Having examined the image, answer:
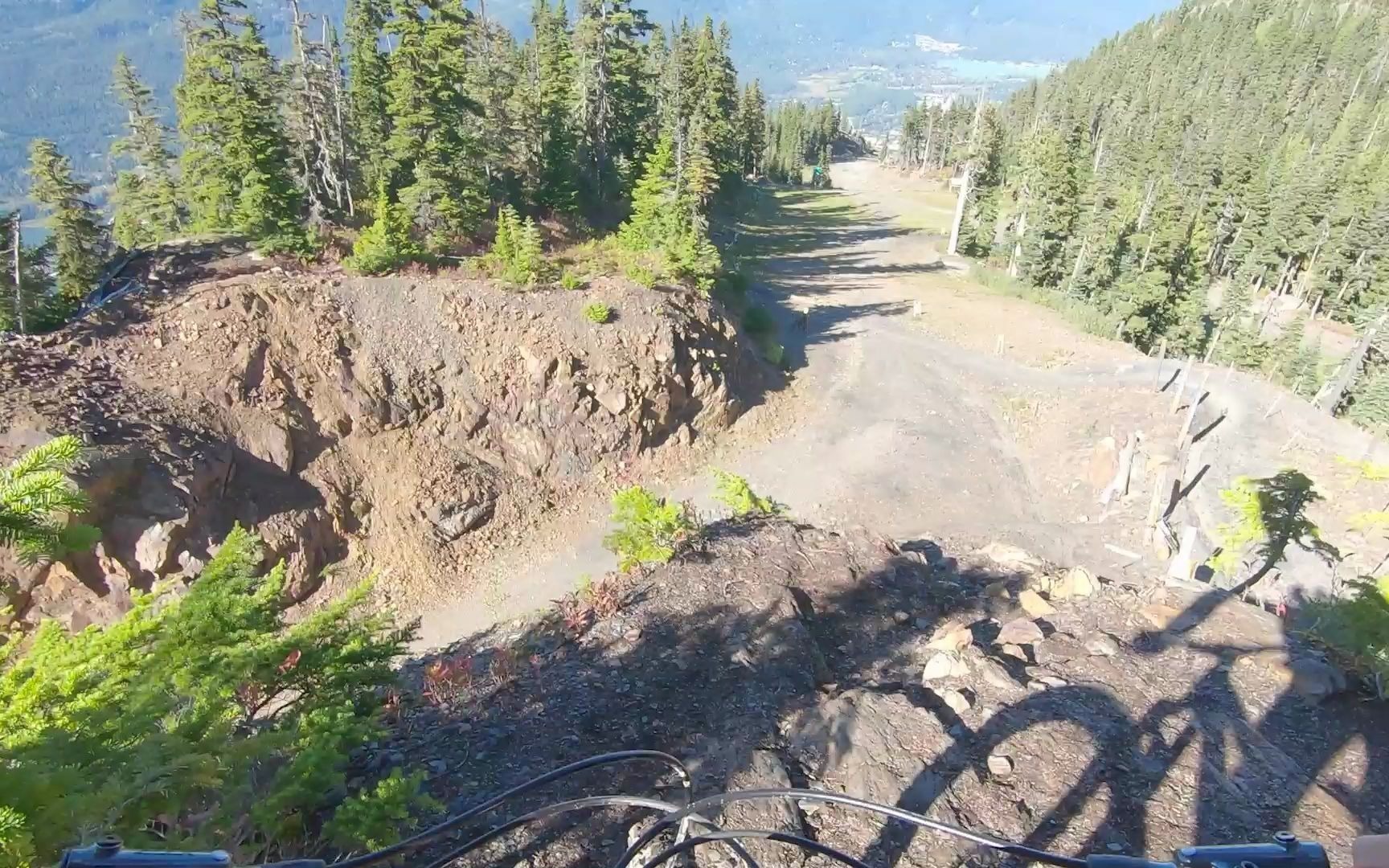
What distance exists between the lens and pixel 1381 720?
31.0 ft

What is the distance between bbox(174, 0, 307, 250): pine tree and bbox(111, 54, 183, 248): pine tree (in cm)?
730

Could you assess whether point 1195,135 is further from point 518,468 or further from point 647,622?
point 647,622

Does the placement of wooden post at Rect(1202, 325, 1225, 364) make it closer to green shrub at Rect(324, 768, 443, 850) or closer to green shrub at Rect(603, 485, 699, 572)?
green shrub at Rect(603, 485, 699, 572)

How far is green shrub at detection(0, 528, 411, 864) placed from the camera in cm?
371

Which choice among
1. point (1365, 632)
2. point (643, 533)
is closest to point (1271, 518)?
point (1365, 632)

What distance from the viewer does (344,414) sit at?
62.7ft

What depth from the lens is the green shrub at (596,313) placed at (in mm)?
22406

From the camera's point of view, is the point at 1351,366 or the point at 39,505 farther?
the point at 1351,366

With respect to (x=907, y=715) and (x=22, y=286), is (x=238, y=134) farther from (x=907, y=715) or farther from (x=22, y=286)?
(x=907, y=715)

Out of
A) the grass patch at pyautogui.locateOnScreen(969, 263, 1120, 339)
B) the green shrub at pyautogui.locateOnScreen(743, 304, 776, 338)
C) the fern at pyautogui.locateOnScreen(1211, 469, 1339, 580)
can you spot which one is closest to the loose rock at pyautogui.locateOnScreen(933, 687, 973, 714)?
the fern at pyautogui.locateOnScreen(1211, 469, 1339, 580)

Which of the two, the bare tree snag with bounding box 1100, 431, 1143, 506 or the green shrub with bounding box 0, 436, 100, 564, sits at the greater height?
the green shrub with bounding box 0, 436, 100, 564

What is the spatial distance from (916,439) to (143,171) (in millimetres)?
32757

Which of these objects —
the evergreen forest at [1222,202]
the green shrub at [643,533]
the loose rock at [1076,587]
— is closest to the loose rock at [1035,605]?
the loose rock at [1076,587]

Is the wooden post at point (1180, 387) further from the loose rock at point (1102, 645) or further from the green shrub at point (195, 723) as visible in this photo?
the green shrub at point (195, 723)
